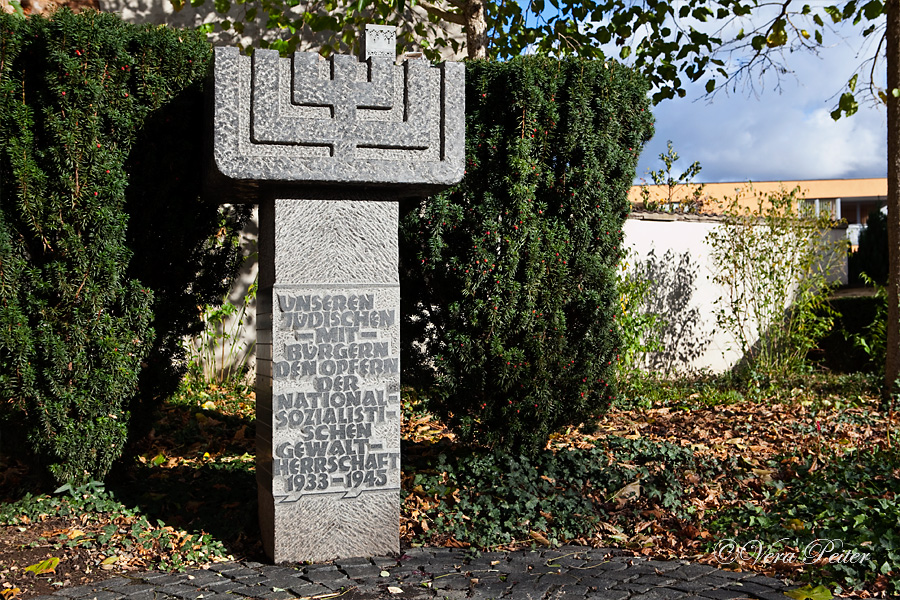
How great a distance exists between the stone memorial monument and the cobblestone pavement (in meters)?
0.21

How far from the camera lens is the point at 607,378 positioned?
537 centimetres

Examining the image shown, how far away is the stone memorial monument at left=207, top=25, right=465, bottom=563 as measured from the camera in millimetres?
3951

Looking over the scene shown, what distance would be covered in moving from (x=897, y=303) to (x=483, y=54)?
5.00 metres

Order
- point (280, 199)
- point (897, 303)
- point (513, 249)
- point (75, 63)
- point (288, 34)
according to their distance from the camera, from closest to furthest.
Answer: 1. point (280, 199)
2. point (75, 63)
3. point (513, 249)
4. point (897, 303)
5. point (288, 34)

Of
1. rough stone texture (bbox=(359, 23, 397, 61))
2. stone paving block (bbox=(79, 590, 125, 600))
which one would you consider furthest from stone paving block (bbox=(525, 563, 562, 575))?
rough stone texture (bbox=(359, 23, 397, 61))

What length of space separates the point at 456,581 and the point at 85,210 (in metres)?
2.88

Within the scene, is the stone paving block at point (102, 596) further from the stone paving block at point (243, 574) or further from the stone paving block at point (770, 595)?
the stone paving block at point (770, 595)

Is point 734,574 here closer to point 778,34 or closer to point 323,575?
point 323,575

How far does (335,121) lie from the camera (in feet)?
13.0

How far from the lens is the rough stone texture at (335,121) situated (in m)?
3.86

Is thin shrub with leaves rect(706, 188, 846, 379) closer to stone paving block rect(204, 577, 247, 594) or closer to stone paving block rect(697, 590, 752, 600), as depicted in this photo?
stone paving block rect(697, 590, 752, 600)

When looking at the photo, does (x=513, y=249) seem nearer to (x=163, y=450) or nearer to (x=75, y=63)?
(x=75, y=63)

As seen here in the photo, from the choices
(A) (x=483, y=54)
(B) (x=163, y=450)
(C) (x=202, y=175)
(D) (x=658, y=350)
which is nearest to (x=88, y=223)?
(C) (x=202, y=175)

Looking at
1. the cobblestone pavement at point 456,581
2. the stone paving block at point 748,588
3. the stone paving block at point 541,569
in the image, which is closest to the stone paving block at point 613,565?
the cobblestone pavement at point 456,581
